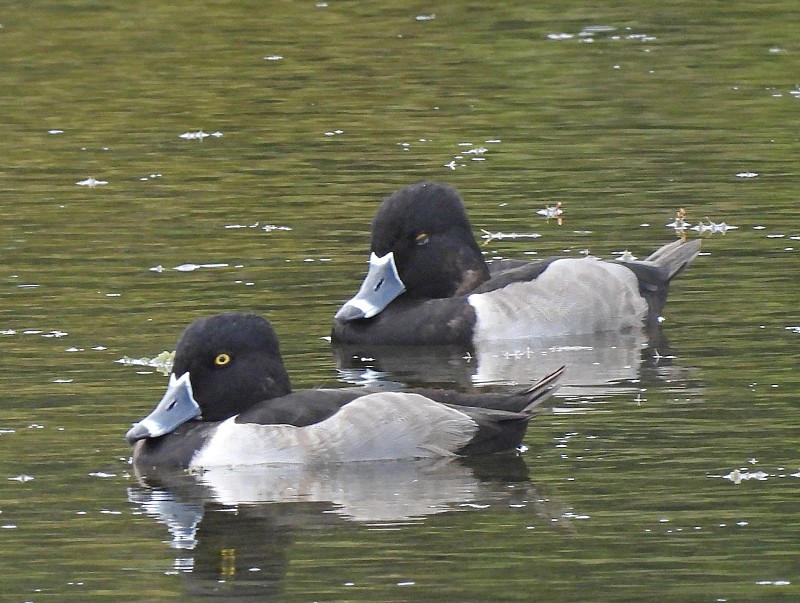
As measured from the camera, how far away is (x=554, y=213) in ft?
55.2

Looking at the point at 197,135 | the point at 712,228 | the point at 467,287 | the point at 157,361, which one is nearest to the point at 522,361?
the point at 467,287

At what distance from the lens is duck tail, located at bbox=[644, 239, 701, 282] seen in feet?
48.4

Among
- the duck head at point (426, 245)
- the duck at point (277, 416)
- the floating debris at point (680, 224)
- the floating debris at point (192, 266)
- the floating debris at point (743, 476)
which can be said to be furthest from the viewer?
the floating debris at point (680, 224)

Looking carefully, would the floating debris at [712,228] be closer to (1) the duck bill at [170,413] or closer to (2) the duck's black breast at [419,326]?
(2) the duck's black breast at [419,326]

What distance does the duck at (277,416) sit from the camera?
35.3ft

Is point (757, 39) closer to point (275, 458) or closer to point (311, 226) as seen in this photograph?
point (311, 226)

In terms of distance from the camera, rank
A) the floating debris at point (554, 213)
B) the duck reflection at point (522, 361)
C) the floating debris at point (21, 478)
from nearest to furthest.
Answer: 1. the floating debris at point (21, 478)
2. the duck reflection at point (522, 361)
3. the floating debris at point (554, 213)

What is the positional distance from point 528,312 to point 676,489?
440 centimetres

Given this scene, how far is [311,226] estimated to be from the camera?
55.1 feet

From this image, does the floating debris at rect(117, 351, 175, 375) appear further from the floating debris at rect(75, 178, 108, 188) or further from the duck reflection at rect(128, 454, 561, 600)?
the floating debris at rect(75, 178, 108, 188)

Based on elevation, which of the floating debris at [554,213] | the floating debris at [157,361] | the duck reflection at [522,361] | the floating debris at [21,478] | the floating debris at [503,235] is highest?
the floating debris at [21,478]

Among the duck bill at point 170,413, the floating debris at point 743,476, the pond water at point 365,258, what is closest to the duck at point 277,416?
the duck bill at point 170,413

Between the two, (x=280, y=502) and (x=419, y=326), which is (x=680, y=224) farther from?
(x=280, y=502)

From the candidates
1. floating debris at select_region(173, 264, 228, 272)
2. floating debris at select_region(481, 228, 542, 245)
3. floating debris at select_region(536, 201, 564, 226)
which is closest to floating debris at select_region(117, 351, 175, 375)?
floating debris at select_region(173, 264, 228, 272)
